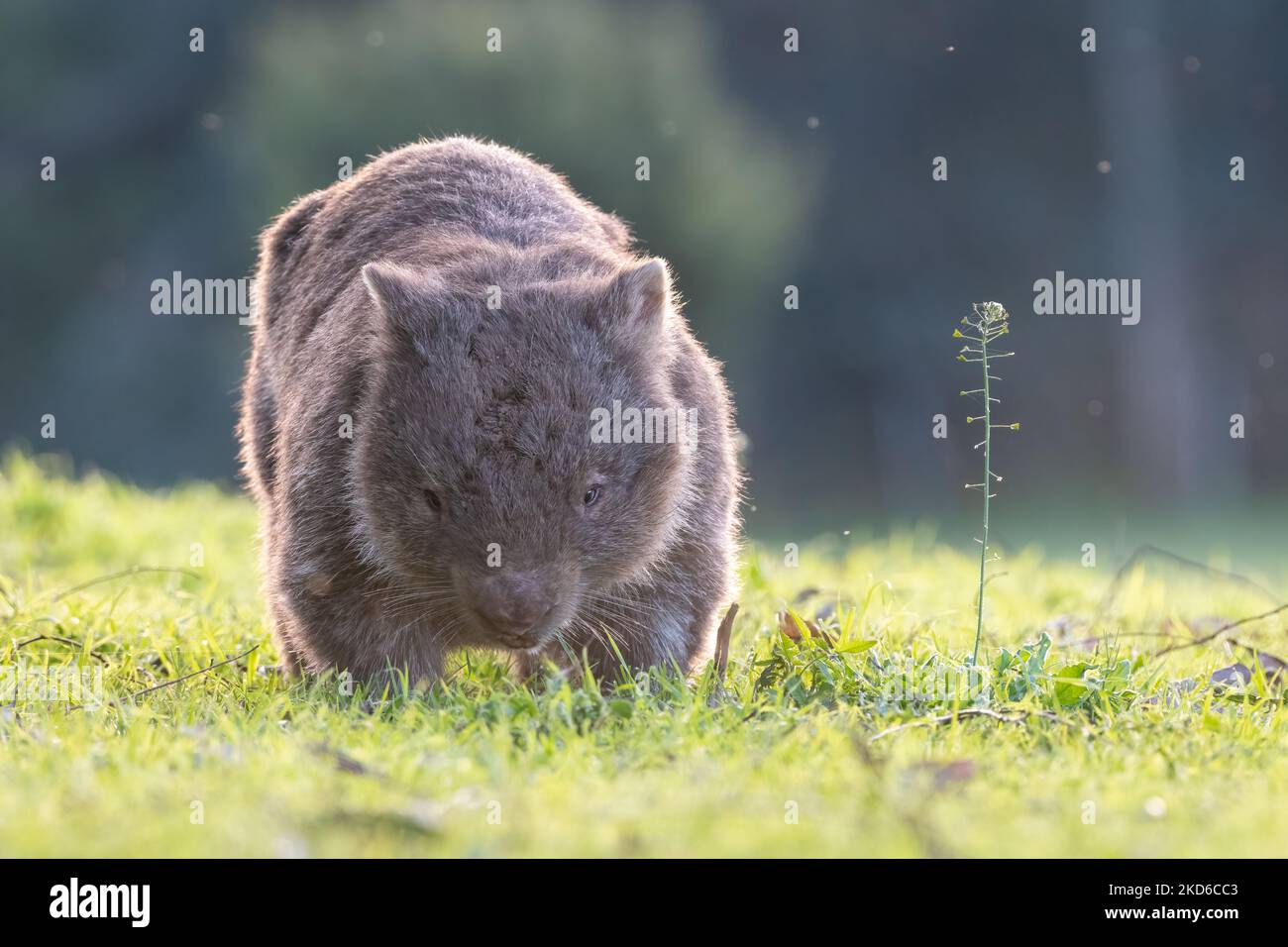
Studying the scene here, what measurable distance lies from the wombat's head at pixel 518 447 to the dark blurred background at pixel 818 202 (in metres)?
16.7

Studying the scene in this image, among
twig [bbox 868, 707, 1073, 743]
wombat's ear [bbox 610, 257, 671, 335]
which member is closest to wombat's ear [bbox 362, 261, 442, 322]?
wombat's ear [bbox 610, 257, 671, 335]

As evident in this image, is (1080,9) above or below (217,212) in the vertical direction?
above

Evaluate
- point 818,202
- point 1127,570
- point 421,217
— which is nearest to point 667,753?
point 421,217

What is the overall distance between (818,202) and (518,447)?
2614 cm

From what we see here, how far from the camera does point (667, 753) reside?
14.0 ft

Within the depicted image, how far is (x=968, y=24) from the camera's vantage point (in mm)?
32844

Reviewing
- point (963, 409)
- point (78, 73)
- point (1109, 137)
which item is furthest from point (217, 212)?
point (1109, 137)

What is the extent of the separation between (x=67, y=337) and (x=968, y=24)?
20924 millimetres

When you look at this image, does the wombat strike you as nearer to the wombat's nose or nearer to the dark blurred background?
the wombat's nose

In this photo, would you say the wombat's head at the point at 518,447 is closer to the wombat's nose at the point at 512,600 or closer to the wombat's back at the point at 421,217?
the wombat's nose at the point at 512,600

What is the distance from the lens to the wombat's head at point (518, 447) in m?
4.74

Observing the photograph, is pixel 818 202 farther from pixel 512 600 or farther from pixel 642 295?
pixel 512 600

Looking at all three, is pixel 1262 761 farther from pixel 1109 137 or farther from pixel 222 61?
pixel 222 61

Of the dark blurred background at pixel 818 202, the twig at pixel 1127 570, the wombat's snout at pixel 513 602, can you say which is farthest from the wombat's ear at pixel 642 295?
the dark blurred background at pixel 818 202
